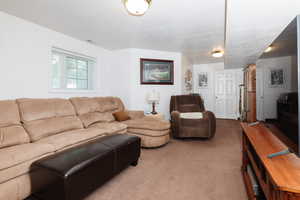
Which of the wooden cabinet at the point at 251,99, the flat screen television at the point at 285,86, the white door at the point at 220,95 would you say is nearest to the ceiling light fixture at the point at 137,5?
the flat screen television at the point at 285,86

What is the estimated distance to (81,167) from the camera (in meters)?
1.42

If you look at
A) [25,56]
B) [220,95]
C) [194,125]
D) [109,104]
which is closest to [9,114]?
[25,56]

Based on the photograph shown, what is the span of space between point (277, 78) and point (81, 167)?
74.3 inches

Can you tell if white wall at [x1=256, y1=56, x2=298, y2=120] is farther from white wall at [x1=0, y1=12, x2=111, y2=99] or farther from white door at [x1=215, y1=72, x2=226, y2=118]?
white door at [x1=215, y1=72, x2=226, y2=118]

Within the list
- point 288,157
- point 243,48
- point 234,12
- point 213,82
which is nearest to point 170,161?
point 288,157

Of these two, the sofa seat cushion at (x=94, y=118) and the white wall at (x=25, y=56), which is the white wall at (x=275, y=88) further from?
the white wall at (x=25, y=56)

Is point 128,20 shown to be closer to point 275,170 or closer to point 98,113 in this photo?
point 98,113

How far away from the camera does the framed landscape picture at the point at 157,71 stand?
427cm

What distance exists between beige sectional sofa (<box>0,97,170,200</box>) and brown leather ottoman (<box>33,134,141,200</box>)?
13 cm

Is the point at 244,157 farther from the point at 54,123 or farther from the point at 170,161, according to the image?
the point at 54,123

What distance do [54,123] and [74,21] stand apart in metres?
1.71

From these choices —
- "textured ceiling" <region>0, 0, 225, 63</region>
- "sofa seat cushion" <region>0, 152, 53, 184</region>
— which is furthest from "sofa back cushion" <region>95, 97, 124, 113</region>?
"sofa seat cushion" <region>0, 152, 53, 184</region>

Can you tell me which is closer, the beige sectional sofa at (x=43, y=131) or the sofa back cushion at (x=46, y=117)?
the beige sectional sofa at (x=43, y=131)

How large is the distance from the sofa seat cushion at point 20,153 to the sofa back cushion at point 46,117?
0.38 m
